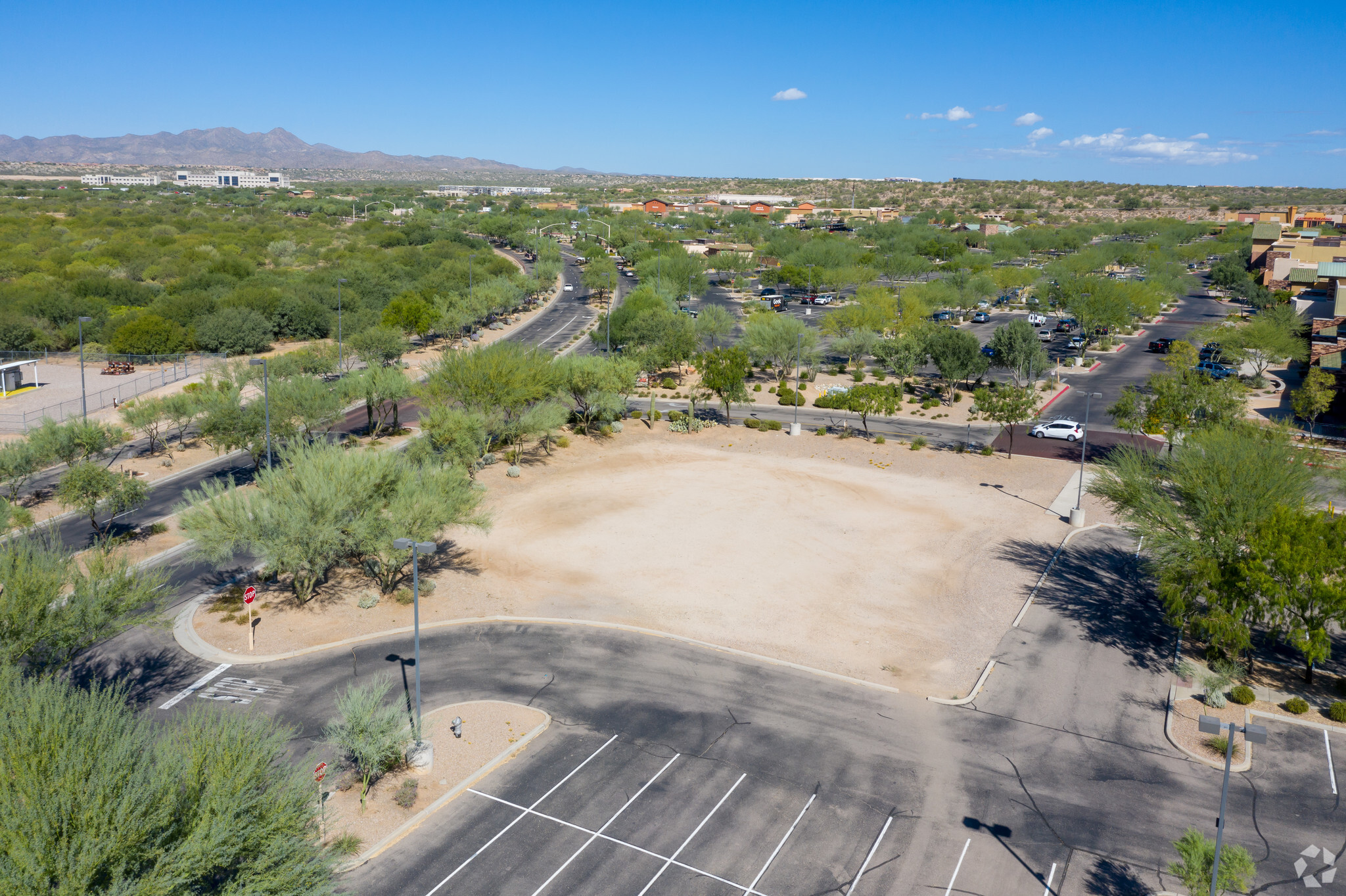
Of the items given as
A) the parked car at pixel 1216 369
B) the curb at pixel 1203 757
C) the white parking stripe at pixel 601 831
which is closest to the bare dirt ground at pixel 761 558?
the curb at pixel 1203 757

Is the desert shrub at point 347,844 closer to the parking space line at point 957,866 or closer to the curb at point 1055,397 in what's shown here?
the parking space line at point 957,866

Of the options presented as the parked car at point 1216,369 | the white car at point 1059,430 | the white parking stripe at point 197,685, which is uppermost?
the parked car at point 1216,369

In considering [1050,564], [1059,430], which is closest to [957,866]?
[1050,564]

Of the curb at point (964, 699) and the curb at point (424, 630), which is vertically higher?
the curb at point (964, 699)

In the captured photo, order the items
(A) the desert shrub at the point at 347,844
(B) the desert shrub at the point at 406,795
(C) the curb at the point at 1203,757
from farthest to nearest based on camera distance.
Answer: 1. (C) the curb at the point at 1203,757
2. (B) the desert shrub at the point at 406,795
3. (A) the desert shrub at the point at 347,844

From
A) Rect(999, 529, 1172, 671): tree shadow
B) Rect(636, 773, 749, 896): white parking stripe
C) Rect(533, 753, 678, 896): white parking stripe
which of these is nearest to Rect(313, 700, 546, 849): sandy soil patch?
Rect(533, 753, 678, 896): white parking stripe

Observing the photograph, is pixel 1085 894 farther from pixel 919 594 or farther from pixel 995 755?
pixel 919 594
